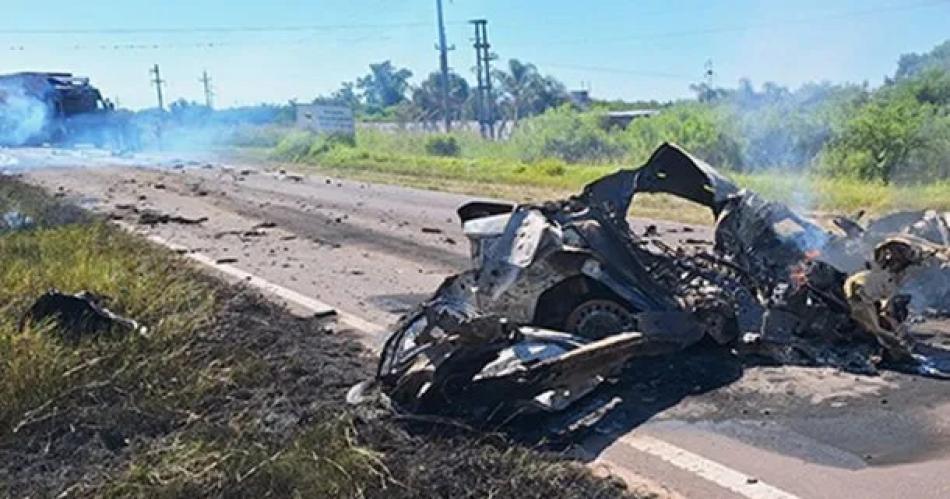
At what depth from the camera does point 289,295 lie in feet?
27.6

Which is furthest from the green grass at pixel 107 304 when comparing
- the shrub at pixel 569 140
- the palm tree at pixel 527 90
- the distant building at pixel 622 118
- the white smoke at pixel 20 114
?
the palm tree at pixel 527 90

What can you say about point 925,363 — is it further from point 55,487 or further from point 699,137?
point 699,137

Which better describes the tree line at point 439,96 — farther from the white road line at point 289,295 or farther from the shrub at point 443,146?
the white road line at point 289,295

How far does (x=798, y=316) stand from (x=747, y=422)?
112 cm

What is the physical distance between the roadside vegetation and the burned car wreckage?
7.21 m

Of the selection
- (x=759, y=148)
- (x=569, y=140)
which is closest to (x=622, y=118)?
(x=569, y=140)

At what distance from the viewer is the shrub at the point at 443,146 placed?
133 feet

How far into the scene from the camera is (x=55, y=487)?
3.88 meters

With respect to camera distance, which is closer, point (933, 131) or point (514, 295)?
point (514, 295)

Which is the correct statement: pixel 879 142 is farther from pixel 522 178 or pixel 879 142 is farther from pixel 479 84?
pixel 479 84

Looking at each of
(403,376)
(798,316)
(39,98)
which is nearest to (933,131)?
(798,316)

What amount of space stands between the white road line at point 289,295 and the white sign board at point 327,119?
32.7m

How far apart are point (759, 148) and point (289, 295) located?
1806 centimetres

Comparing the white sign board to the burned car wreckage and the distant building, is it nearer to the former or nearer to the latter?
the distant building
